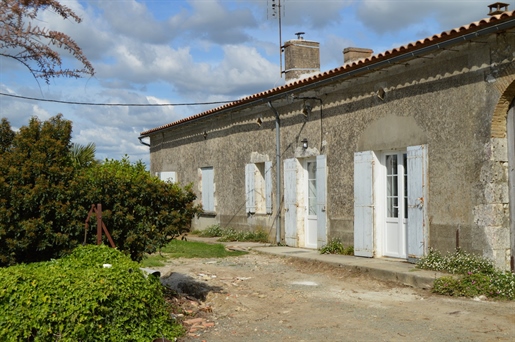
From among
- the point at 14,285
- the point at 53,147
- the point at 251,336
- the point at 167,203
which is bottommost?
the point at 251,336

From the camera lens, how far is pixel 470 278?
7883 mm

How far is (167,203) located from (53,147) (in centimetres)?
141

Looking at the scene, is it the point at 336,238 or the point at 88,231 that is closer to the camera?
the point at 88,231

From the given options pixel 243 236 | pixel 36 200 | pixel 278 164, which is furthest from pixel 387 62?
pixel 243 236

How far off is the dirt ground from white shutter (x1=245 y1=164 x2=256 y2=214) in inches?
189

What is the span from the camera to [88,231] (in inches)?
258

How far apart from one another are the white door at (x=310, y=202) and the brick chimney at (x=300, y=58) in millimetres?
3935

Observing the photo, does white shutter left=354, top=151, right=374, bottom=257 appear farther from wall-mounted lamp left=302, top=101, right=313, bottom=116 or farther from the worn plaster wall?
wall-mounted lamp left=302, top=101, right=313, bottom=116

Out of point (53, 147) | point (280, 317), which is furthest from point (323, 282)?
point (53, 147)

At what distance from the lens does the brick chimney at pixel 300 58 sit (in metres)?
16.1

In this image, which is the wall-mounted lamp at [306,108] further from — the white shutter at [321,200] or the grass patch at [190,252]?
the grass patch at [190,252]

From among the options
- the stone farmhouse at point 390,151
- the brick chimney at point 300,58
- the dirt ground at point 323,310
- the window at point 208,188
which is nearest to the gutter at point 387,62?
the stone farmhouse at point 390,151

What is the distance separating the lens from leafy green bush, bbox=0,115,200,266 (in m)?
6.16

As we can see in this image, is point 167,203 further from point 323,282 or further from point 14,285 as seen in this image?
point 323,282
